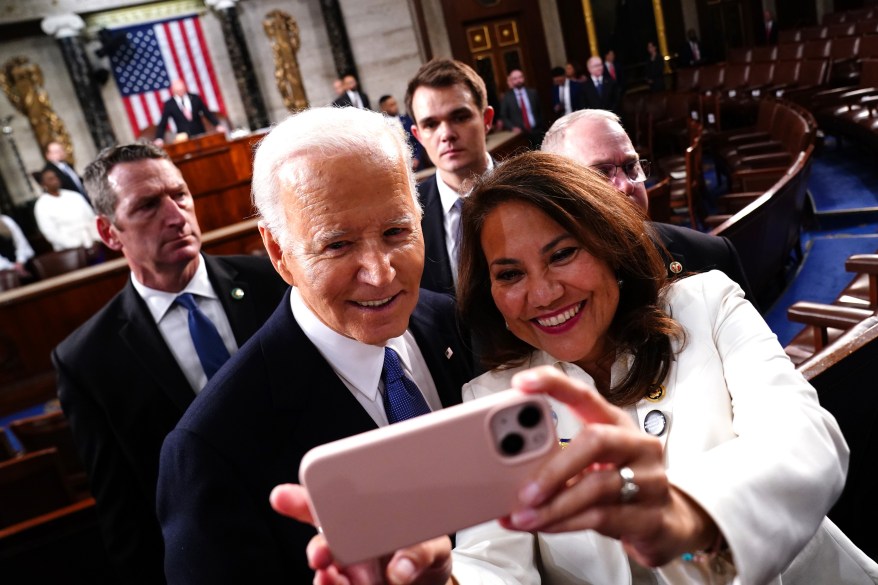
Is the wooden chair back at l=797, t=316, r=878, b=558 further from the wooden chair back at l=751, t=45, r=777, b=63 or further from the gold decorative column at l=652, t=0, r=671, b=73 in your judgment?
the gold decorative column at l=652, t=0, r=671, b=73

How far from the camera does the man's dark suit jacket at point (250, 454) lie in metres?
1.22

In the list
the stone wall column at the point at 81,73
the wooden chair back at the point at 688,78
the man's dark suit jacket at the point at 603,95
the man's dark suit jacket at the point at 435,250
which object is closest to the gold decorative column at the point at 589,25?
the wooden chair back at the point at 688,78

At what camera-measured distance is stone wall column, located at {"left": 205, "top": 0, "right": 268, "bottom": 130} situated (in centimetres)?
1178

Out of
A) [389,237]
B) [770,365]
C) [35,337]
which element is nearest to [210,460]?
[389,237]

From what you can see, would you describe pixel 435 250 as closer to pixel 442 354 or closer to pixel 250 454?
pixel 442 354

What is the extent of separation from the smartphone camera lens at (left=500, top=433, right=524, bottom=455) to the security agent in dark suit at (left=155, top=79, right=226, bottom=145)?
10.8 meters

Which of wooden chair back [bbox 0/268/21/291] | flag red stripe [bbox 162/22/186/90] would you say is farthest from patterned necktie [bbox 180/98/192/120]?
wooden chair back [bbox 0/268/21/291]

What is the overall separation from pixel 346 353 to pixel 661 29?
16.6 meters

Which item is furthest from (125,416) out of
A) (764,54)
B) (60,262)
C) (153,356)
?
(764,54)

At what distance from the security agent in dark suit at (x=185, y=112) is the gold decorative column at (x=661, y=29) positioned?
410 inches

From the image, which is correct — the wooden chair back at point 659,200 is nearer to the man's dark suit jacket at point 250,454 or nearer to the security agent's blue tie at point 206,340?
the security agent's blue tie at point 206,340

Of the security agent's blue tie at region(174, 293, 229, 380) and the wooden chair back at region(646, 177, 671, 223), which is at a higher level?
the security agent's blue tie at region(174, 293, 229, 380)

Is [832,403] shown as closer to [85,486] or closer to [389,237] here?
[389,237]

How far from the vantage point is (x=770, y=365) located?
122 cm
